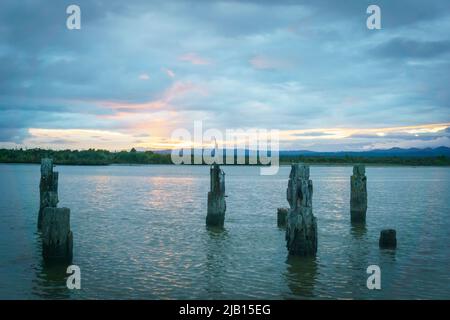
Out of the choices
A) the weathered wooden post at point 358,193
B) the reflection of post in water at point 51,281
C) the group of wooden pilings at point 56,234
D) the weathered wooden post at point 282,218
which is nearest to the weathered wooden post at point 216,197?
the weathered wooden post at point 282,218

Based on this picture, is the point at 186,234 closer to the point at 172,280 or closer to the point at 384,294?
the point at 172,280

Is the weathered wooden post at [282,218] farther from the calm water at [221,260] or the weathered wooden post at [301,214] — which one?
the weathered wooden post at [301,214]

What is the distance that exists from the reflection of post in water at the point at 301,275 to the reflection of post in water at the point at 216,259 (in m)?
1.84

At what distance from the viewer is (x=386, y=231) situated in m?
19.1

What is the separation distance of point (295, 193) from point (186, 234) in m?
8.39

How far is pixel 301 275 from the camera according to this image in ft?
48.5

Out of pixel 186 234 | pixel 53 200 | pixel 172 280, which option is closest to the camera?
pixel 172 280

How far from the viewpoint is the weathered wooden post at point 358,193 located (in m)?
24.4

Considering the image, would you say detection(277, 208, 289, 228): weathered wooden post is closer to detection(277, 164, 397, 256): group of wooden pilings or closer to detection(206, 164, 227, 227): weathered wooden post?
detection(206, 164, 227, 227): weathered wooden post

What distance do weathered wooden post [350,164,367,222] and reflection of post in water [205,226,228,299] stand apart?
6430 mm

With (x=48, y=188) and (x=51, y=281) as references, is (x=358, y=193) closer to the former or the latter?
(x=48, y=188)

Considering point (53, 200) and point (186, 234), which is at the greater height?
point (53, 200)
